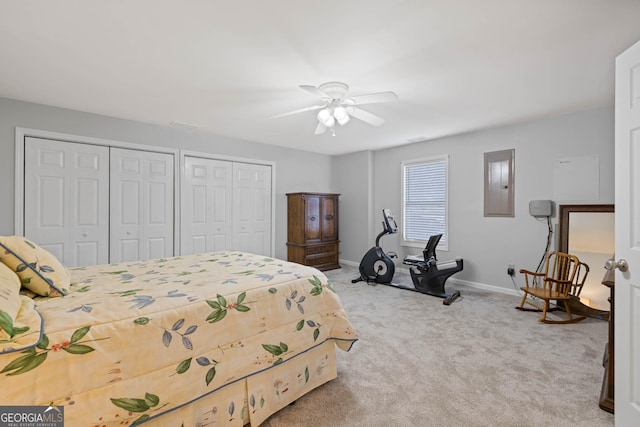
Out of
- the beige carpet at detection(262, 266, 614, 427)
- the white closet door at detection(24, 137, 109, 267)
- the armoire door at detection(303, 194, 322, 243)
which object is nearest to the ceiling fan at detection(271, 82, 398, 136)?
the beige carpet at detection(262, 266, 614, 427)

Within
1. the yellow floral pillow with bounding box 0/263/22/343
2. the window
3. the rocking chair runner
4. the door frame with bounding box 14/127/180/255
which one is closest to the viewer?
the yellow floral pillow with bounding box 0/263/22/343

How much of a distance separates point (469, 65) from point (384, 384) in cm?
255

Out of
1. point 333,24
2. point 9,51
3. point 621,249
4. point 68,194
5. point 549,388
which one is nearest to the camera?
point 621,249

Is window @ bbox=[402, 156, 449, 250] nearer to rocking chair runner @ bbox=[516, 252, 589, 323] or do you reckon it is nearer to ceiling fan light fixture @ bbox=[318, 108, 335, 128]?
rocking chair runner @ bbox=[516, 252, 589, 323]

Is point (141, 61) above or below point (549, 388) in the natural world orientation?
above

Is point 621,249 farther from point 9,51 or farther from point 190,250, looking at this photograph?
point 190,250

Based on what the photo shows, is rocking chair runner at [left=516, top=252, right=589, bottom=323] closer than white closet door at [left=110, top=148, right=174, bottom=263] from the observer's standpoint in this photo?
Yes

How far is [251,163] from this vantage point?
531cm

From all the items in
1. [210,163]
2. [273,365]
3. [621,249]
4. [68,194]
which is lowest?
[273,365]

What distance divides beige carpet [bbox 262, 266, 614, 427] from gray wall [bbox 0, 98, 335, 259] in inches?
123

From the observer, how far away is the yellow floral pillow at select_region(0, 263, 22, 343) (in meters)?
1.06

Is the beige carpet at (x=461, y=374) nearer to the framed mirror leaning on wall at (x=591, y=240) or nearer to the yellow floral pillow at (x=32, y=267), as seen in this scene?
the framed mirror leaning on wall at (x=591, y=240)

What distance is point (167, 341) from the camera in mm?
1370

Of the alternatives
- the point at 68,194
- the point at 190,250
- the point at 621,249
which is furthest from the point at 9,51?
the point at 621,249
